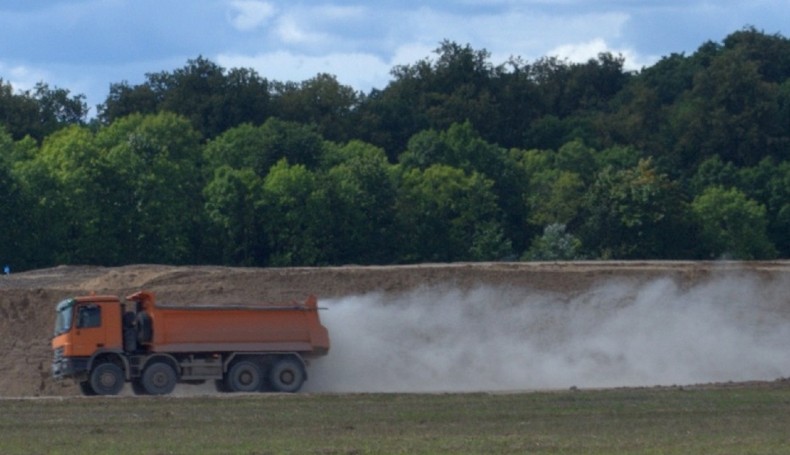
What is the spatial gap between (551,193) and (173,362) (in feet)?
195

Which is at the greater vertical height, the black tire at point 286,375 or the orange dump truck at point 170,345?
the orange dump truck at point 170,345

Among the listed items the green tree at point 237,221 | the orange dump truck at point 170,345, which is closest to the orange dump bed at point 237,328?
the orange dump truck at point 170,345

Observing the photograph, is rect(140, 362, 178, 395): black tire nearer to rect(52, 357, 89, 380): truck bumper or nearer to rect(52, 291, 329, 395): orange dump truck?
rect(52, 291, 329, 395): orange dump truck

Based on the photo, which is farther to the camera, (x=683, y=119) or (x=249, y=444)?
(x=683, y=119)

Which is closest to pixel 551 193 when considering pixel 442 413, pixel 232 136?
pixel 232 136

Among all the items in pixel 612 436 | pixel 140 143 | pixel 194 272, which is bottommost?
pixel 612 436

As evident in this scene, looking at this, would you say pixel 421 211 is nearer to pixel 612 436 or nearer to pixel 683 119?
pixel 683 119

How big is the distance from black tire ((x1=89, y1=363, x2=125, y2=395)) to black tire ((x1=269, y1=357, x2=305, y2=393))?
14.1 ft

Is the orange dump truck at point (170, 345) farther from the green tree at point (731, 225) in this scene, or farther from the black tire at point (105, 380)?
the green tree at point (731, 225)

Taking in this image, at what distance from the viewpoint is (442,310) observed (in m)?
46.5

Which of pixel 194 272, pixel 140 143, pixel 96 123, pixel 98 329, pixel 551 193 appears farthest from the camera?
pixel 96 123

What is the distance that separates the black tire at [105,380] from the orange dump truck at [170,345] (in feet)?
0.09

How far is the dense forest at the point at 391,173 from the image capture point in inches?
3002

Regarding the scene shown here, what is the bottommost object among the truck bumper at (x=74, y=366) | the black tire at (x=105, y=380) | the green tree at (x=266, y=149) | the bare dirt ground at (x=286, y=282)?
the black tire at (x=105, y=380)
